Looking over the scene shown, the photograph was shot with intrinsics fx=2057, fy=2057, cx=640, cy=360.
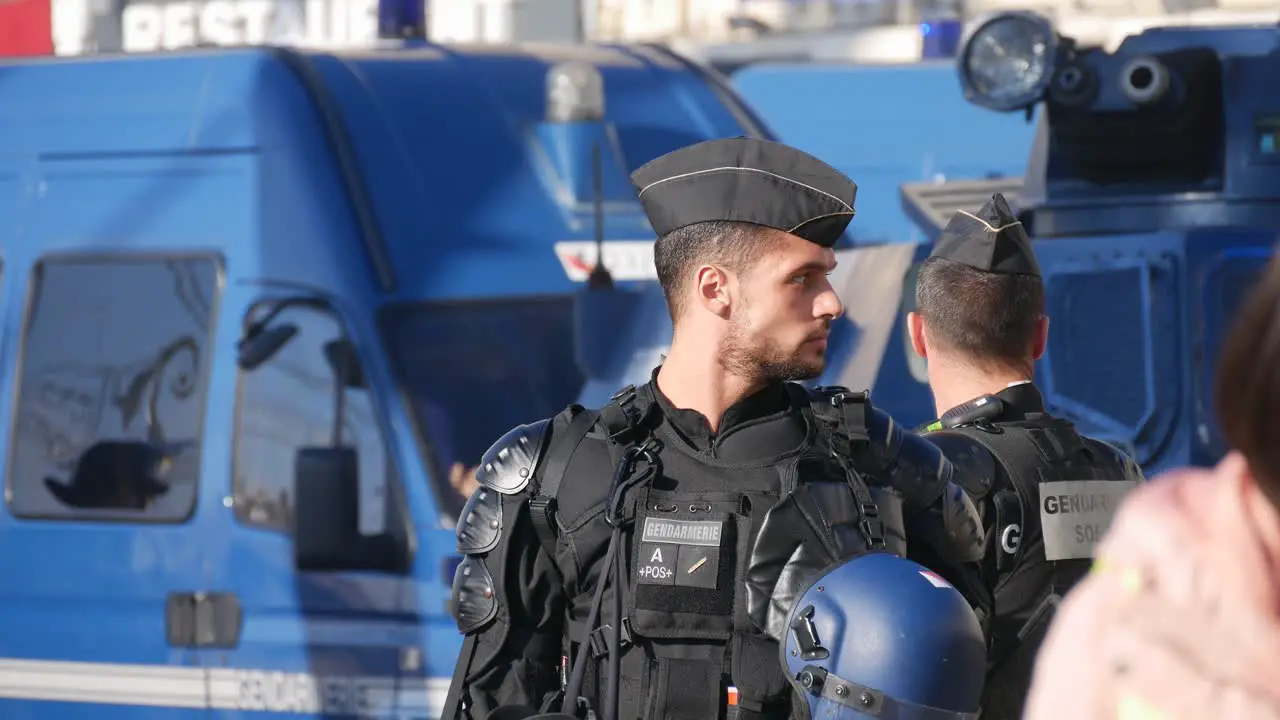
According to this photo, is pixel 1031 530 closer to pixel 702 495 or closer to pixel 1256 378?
pixel 702 495

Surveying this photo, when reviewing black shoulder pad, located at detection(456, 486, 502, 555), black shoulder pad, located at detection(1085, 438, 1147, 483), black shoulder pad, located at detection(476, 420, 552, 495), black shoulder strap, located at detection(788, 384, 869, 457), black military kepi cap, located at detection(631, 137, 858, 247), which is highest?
black military kepi cap, located at detection(631, 137, 858, 247)

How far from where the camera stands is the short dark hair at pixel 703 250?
271 centimetres

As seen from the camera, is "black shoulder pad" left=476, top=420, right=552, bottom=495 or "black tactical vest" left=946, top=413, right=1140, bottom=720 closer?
"black shoulder pad" left=476, top=420, right=552, bottom=495

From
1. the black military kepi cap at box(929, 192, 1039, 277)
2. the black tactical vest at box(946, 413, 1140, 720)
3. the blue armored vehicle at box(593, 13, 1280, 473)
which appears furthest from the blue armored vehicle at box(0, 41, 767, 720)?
the black tactical vest at box(946, 413, 1140, 720)

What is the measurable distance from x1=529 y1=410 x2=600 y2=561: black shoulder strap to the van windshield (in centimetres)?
239

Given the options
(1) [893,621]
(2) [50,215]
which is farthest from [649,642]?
(2) [50,215]

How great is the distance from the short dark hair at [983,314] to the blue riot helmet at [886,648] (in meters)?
0.95

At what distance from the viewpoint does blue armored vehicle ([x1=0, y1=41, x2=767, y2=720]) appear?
5184mm

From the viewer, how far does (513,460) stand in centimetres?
275

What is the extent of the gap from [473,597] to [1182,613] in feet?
4.92

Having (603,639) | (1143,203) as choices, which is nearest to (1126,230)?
(1143,203)

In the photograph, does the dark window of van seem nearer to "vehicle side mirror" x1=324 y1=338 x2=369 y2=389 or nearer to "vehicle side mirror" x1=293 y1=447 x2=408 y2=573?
"vehicle side mirror" x1=324 y1=338 x2=369 y2=389

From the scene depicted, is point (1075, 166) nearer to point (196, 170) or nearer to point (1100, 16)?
point (196, 170)

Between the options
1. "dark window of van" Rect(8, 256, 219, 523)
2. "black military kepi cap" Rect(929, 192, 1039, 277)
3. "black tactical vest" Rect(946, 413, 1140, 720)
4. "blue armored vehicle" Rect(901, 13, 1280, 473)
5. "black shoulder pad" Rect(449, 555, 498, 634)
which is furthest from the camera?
"dark window of van" Rect(8, 256, 219, 523)
